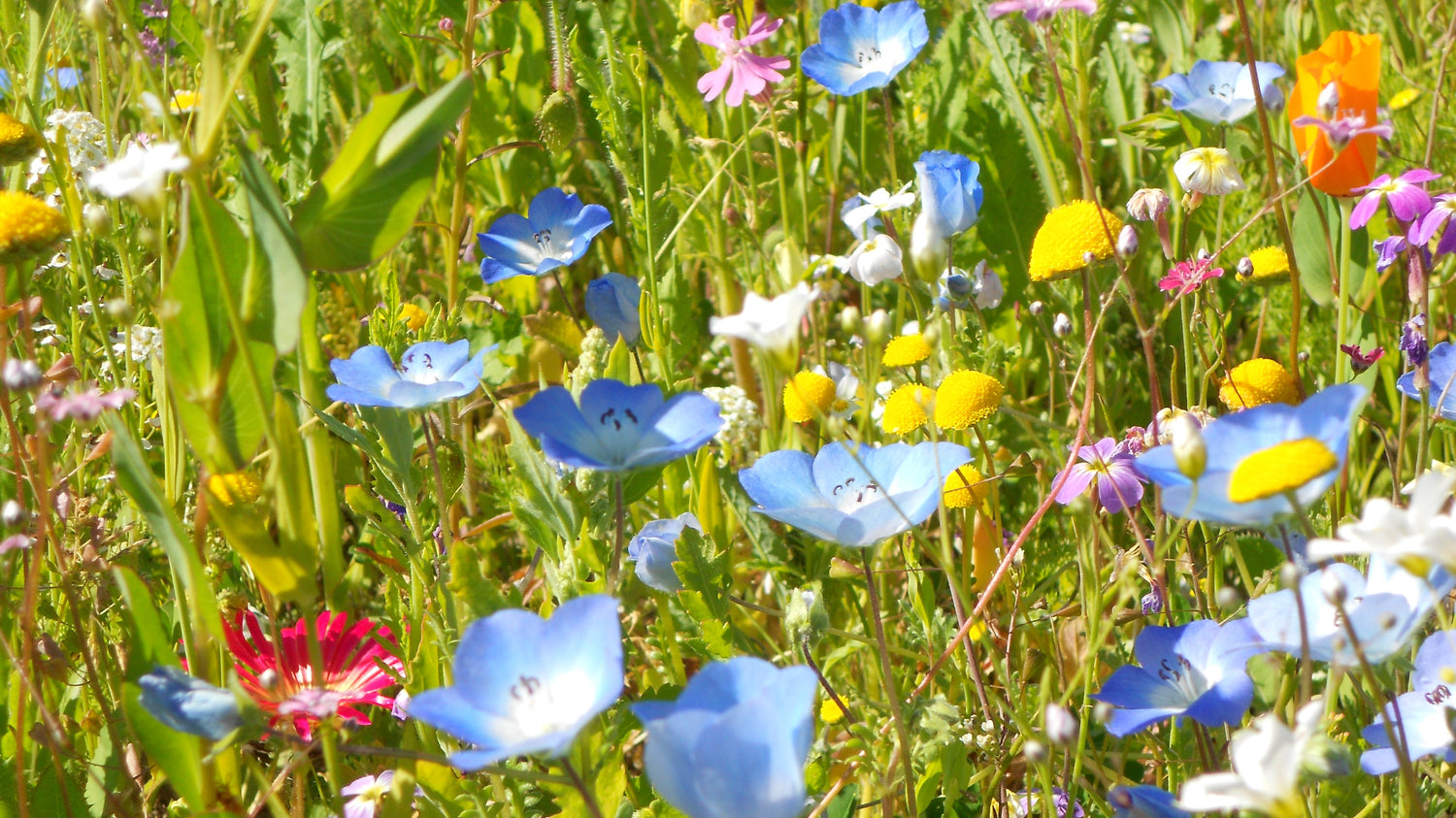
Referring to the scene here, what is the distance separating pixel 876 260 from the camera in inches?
47.5

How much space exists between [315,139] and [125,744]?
92 centimetres

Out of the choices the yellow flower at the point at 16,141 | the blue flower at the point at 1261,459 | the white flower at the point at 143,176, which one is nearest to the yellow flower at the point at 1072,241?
the blue flower at the point at 1261,459

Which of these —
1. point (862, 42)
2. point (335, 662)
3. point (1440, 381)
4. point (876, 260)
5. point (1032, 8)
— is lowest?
point (335, 662)

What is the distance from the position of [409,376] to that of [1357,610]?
70cm

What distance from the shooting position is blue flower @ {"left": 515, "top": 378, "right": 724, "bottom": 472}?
75 cm

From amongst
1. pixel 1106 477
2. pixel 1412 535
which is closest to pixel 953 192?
pixel 1106 477

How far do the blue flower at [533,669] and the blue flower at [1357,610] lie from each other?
0.36 metres

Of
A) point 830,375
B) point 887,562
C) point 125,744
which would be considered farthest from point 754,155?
point 125,744

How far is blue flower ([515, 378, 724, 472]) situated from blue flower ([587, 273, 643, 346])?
475 millimetres

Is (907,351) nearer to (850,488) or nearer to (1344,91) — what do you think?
(850,488)

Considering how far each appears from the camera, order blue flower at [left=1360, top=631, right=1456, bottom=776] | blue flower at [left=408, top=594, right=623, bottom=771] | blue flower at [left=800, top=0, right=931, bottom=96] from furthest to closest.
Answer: blue flower at [left=800, top=0, right=931, bottom=96] → blue flower at [left=1360, top=631, right=1456, bottom=776] → blue flower at [left=408, top=594, right=623, bottom=771]

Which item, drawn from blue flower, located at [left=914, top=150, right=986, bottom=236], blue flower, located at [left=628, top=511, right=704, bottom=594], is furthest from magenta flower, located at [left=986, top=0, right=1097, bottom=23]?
blue flower, located at [left=628, top=511, right=704, bottom=594]

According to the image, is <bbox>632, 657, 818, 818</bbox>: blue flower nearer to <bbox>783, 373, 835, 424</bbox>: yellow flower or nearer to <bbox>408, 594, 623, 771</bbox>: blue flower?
<bbox>408, 594, 623, 771</bbox>: blue flower

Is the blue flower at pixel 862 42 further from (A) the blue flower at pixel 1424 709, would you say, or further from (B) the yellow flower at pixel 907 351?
(A) the blue flower at pixel 1424 709
